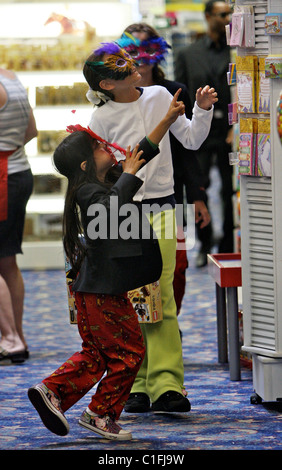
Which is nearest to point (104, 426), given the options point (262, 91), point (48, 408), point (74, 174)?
point (48, 408)

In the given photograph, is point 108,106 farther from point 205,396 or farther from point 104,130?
point 205,396

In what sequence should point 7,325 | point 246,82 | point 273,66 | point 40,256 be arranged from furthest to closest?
point 40,256 < point 7,325 < point 246,82 < point 273,66

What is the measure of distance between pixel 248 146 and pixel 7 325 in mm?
1835

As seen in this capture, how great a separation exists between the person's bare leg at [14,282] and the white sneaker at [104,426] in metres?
1.86

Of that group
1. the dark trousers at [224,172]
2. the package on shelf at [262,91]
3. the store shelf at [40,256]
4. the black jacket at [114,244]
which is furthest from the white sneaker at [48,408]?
the store shelf at [40,256]

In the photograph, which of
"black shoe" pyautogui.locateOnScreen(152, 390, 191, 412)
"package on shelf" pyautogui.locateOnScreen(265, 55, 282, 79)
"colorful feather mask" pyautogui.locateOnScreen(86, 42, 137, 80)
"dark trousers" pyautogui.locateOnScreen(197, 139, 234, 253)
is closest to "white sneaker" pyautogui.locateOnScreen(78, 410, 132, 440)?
"black shoe" pyautogui.locateOnScreen(152, 390, 191, 412)

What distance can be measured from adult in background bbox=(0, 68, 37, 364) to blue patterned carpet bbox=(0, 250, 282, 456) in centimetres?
26

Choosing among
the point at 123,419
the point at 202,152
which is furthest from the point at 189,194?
the point at 202,152

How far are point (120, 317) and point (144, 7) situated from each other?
17.4 ft

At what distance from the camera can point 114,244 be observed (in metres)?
3.25

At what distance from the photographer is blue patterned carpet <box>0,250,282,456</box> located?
3293 millimetres

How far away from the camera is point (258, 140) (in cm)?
377

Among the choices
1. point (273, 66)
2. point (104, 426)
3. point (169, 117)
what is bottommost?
point (104, 426)

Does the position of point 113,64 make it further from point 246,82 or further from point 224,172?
point 224,172
